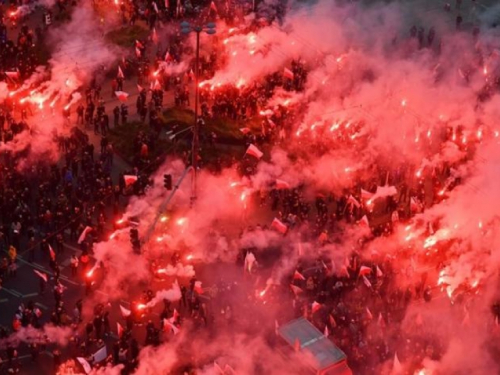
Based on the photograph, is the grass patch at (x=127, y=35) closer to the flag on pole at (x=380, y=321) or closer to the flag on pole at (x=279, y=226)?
the flag on pole at (x=279, y=226)

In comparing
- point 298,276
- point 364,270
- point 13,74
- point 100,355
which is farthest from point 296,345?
point 13,74

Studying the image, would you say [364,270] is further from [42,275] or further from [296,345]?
[42,275]

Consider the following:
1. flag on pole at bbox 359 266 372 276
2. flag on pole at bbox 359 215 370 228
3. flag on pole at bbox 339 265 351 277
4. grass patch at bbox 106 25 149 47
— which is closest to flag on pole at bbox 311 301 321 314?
flag on pole at bbox 339 265 351 277

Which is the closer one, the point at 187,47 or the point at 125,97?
the point at 125,97

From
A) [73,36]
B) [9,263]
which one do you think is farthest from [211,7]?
[9,263]

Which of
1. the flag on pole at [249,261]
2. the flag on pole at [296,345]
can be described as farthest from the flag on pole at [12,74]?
the flag on pole at [296,345]

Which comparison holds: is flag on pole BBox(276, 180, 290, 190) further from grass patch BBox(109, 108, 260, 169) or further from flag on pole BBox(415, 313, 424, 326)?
flag on pole BBox(415, 313, 424, 326)

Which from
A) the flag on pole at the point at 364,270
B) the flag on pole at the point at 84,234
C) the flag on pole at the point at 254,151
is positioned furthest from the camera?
the flag on pole at the point at 254,151

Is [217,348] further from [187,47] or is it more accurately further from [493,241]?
[187,47]
